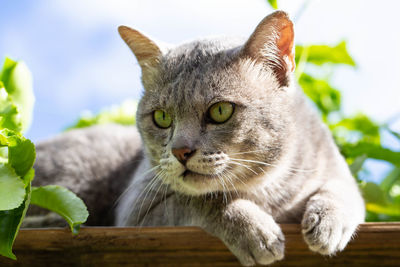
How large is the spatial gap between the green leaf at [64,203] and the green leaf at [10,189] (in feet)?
0.37

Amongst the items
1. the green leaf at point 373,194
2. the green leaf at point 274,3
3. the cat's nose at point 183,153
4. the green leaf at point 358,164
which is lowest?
the green leaf at point 373,194

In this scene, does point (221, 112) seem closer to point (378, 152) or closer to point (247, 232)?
point (247, 232)

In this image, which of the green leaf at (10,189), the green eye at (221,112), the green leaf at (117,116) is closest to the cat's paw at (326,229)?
the green eye at (221,112)

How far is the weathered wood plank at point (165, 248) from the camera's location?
91cm

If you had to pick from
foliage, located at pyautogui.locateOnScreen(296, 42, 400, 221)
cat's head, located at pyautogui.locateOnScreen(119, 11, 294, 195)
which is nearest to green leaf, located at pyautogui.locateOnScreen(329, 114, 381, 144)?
foliage, located at pyautogui.locateOnScreen(296, 42, 400, 221)

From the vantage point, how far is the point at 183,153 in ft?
→ 3.26

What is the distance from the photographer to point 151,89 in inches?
48.5

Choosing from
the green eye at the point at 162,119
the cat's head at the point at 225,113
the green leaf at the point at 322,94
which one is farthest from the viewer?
the green leaf at the point at 322,94

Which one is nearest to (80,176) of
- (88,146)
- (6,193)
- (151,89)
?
(88,146)

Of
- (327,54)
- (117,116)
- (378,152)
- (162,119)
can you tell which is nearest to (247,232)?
(162,119)

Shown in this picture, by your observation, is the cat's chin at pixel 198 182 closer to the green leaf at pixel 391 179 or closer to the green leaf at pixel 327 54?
the green leaf at pixel 391 179

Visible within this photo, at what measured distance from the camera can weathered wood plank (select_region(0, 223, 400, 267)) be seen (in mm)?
911

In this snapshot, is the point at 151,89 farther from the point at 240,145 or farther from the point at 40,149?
the point at 40,149

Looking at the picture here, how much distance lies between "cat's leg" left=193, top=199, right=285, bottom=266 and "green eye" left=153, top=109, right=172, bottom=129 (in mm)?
272
